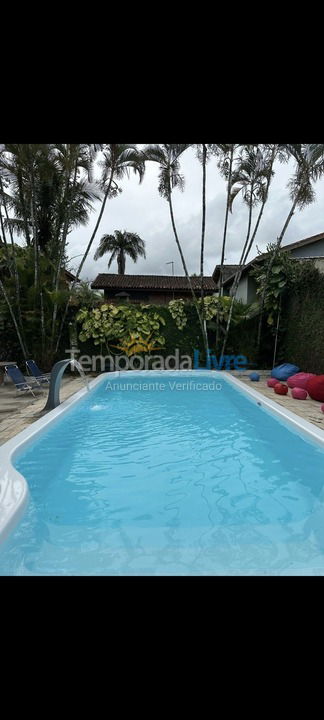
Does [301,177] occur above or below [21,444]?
above

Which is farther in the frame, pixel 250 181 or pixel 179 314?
pixel 179 314

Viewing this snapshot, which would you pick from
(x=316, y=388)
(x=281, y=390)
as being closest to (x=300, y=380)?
(x=281, y=390)

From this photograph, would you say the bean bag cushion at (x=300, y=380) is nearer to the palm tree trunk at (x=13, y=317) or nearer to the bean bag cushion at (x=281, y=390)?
the bean bag cushion at (x=281, y=390)

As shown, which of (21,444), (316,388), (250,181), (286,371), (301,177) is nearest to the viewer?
(21,444)

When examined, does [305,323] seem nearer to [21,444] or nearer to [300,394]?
[300,394]

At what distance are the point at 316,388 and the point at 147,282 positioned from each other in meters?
25.0

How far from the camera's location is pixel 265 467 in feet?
15.6

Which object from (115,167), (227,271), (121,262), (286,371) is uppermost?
(121,262)

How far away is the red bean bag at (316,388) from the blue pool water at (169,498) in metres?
1.31

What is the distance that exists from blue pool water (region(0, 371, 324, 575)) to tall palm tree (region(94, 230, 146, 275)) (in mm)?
28271

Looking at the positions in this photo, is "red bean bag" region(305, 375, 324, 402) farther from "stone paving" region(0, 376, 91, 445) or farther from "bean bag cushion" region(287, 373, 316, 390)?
"stone paving" region(0, 376, 91, 445)

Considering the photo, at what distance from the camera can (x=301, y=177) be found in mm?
10281
